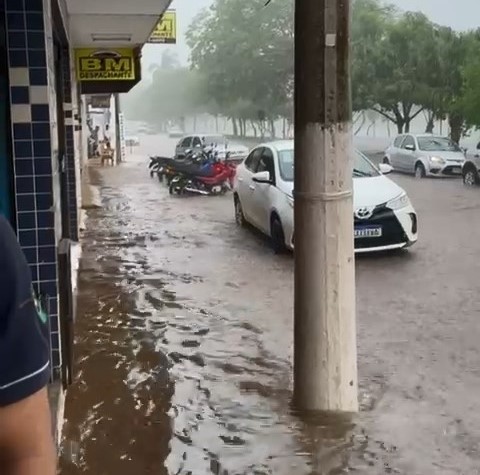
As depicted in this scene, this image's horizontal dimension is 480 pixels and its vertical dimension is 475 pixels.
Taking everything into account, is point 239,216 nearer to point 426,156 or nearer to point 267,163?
point 267,163

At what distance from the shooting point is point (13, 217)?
503 centimetres

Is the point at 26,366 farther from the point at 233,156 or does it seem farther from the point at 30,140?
the point at 233,156

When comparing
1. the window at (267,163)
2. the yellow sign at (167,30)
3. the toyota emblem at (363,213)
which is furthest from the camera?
the yellow sign at (167,30)

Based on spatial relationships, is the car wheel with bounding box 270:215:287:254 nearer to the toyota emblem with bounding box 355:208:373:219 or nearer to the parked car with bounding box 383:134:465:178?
the toyota emblem with bounding box 355:208:373:219

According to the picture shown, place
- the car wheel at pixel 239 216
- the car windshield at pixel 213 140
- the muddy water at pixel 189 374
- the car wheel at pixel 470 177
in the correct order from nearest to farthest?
1. the muddy water at pixel 189 374
2. the car wheel at pixel 239 216
3. the car wheel at pixel 470 177
4. the car windshield at pixel 213 140

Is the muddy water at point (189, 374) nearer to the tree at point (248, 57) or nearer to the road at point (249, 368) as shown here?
the road at point (249, 368)

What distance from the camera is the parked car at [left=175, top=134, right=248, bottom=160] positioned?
2671 centimetres

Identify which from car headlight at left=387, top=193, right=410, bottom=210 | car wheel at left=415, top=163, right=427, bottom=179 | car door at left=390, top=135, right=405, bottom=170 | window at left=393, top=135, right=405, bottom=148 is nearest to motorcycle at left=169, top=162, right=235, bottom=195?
car wheel at left=415, top=163, right=427, bottom=179

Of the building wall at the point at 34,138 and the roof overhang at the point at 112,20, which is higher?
the roof overhang at the point at 112,20

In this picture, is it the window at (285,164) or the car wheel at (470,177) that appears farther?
the car wheel at (470,177)

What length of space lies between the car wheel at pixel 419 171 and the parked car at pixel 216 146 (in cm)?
565

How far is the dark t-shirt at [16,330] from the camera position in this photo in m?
1.49

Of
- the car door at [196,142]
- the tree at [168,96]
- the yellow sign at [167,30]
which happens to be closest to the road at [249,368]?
the yellow sign at [167,30]

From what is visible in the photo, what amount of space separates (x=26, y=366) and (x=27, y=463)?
0.66ft
